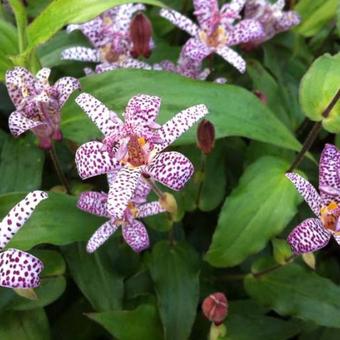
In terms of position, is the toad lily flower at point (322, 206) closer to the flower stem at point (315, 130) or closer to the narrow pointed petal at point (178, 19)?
the flower stem at point (315, 130)

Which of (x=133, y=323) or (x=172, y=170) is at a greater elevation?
(x=172, y=170)

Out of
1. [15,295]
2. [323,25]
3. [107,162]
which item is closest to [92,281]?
[15,295]

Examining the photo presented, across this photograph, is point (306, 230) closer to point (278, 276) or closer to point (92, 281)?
point (278, 276)

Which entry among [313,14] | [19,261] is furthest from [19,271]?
[313,14]

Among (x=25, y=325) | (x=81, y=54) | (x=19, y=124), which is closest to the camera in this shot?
(x=19, y=124)

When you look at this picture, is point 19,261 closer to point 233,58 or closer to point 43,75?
point 43,75

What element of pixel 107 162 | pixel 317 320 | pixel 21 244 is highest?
pixel 107 162

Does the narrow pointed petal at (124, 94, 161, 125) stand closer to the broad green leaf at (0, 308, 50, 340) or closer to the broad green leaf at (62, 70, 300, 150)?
the broad green leaf at (62, 70, 300, 150)
